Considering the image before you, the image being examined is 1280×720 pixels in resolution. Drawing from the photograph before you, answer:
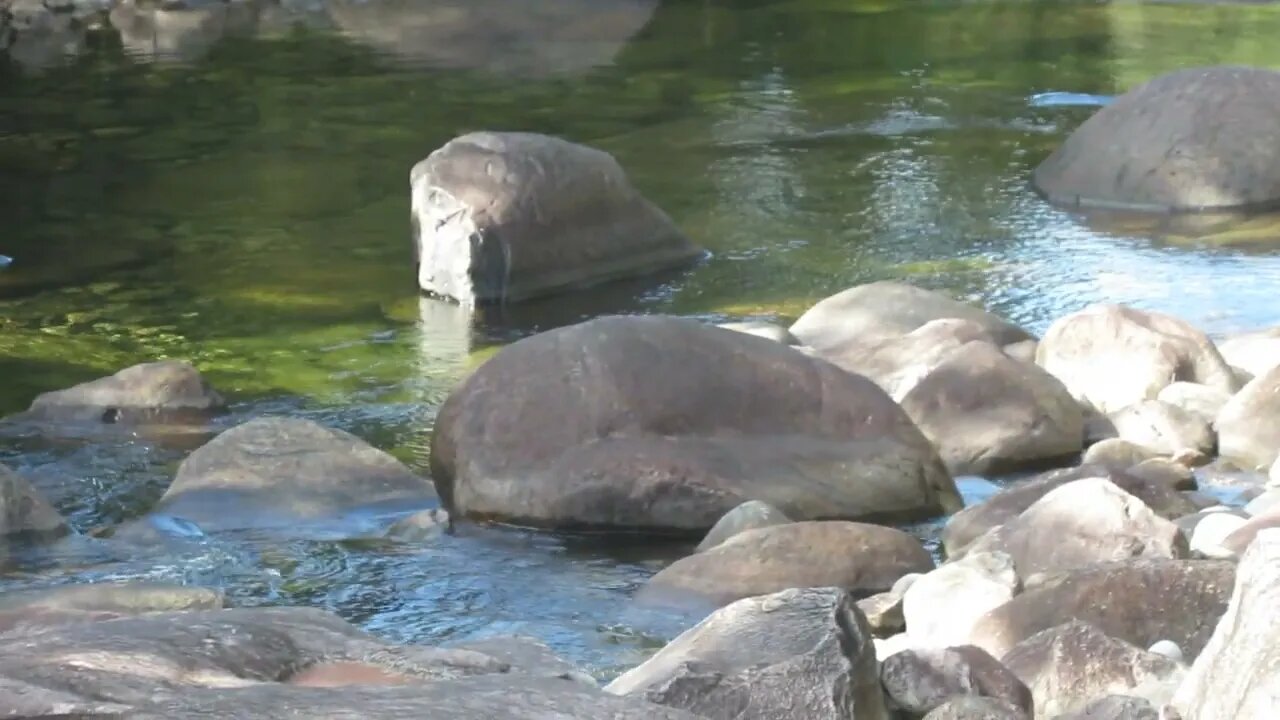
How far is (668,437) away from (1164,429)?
5.95ft

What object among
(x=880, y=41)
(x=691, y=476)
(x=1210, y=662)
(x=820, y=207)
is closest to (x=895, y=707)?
(x=1210, y=662)

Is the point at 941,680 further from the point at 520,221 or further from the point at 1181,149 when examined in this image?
the point at 1181,149

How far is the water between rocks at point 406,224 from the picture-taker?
21.1 feet

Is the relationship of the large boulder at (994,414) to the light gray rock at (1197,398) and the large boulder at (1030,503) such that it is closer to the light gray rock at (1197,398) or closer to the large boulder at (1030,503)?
the light gray rock at (1197,398)

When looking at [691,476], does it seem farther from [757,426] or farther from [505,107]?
[505,107]

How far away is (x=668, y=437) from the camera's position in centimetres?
680

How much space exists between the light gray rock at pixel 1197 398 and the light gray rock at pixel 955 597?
6.91ft

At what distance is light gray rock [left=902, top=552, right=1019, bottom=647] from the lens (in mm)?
5258

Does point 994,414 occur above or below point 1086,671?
below

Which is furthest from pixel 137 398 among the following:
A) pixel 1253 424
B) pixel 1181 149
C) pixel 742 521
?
pixel 1181 149

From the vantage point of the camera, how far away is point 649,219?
10773mm

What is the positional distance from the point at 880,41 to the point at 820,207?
8.80 metres

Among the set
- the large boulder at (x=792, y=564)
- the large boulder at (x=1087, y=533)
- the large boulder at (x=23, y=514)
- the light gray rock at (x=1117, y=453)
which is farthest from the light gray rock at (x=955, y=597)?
the large boulder at (x=23, y=514)

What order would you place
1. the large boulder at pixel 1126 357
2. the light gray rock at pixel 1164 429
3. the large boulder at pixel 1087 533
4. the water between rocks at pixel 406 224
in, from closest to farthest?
the large boulder at pixel 1087 533 → the water between rocks at pixel 406 224 → the light gray rock at pixel 1164 429 → the large boulder at pixel 1126 357
